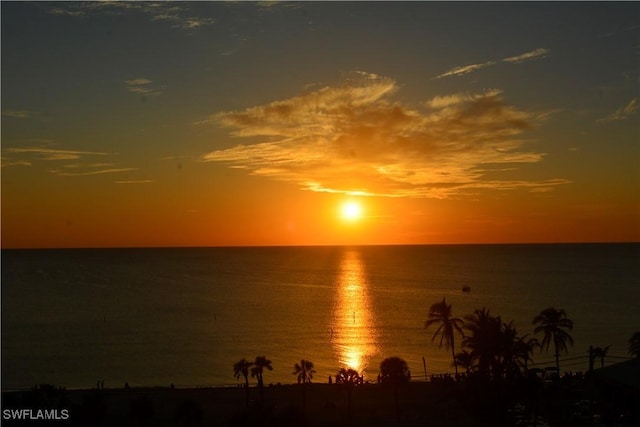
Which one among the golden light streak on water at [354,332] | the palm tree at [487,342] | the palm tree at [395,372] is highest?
the golden light streak on water at [354,332]

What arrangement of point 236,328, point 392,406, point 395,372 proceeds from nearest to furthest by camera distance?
point 395,372, point 392,406, point 236,328

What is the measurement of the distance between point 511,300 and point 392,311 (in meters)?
38.6

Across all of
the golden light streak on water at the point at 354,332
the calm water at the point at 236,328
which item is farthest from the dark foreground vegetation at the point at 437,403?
→ the golden light streak on water at the point at 354,332

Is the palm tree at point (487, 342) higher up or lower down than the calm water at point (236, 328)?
lower down

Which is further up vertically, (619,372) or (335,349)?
(335,349)

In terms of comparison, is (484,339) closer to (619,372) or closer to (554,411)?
(554,411)

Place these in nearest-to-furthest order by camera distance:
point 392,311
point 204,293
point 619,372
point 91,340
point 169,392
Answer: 1. point 619,372
2. point 169,392
3. point 91,340
4. point 392,311
5. point 204,293

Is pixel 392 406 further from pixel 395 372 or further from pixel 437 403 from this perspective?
pixel 395 372

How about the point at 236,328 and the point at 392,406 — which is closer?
the point at 392,406

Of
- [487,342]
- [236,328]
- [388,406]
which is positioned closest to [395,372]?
[388,406]

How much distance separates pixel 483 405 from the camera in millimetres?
45812

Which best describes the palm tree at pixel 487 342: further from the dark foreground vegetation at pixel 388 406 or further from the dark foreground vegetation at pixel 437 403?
the dark foreground vegetation at pixel 388 406

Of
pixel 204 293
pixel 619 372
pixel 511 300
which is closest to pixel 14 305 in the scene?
pixel 204 293

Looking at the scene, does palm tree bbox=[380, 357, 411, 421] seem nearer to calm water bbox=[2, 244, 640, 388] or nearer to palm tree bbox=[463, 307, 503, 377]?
palm tree bbox=[463, 307, 503, 377]
